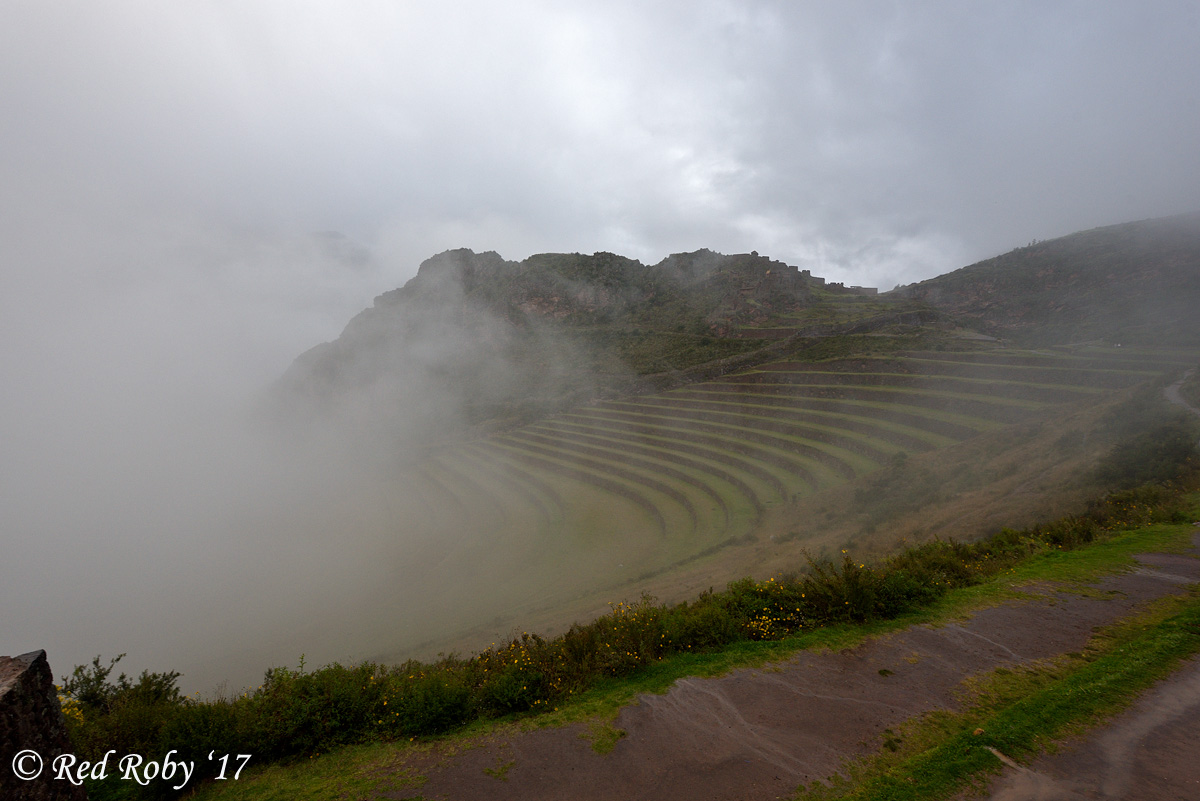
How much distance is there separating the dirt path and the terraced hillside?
932cm

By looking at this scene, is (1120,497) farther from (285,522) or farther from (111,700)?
(285,522)

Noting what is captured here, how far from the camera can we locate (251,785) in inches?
172

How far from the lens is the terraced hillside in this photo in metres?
17.8

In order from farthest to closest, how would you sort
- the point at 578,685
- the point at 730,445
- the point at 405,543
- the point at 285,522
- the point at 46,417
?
the point at 46,417
the point at 285,522
the point at 730,445
the point at 405,543
the point at 578,685

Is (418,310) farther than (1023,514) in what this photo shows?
Yes

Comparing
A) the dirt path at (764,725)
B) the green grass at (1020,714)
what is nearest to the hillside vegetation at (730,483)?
the dirt path at (764,725)

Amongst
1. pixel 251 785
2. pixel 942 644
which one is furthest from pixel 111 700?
pixel 942 644

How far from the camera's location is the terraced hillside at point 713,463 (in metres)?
17.8

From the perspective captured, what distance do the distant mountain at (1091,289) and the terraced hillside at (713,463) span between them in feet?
41.8

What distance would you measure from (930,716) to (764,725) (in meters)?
1.67

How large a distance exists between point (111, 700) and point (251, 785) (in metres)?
4.08

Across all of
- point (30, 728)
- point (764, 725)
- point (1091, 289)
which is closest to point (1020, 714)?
point (764, 725)

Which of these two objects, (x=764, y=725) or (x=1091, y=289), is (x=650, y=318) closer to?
(x=1091, y=289)

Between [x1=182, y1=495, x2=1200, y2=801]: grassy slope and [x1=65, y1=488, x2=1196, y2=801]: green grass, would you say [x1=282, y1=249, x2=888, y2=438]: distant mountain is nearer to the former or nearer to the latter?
[x1=65, y1=488, x2=1196, y2=801]: green grass
